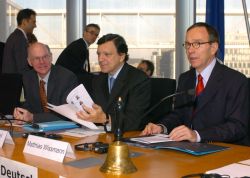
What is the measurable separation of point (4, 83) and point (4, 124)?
108cm

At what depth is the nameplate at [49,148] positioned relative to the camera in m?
1.76

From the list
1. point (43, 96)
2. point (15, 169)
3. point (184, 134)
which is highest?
point (43, 96)

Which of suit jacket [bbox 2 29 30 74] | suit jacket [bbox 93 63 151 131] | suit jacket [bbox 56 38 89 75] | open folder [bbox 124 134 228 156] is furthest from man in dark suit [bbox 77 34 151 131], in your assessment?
suit jacket [bbox 56 38 89 75]

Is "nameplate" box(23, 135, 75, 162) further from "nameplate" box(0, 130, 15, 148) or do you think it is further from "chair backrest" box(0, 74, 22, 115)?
"chair backrest" box(0, 74, 22, 115)

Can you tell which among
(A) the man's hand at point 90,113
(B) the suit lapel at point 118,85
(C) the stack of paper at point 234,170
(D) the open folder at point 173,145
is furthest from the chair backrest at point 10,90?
(C) the stack of paper at point 234,170

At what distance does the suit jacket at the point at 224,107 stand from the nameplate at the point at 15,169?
3.48ft

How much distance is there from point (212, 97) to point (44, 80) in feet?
4.83

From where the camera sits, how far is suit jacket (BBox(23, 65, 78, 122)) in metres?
3.30

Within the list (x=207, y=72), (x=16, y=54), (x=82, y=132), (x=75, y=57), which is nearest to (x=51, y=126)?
(x=82, y=132)

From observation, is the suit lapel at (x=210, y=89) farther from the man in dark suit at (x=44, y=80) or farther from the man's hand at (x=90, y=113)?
the man in dark suit at (x=44, y=80)

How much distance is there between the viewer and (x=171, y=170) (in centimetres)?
164

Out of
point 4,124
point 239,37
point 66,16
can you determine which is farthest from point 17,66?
point 239,37

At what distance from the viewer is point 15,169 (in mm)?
1796

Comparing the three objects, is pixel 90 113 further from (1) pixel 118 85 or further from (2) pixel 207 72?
(2) pixel 207 72
